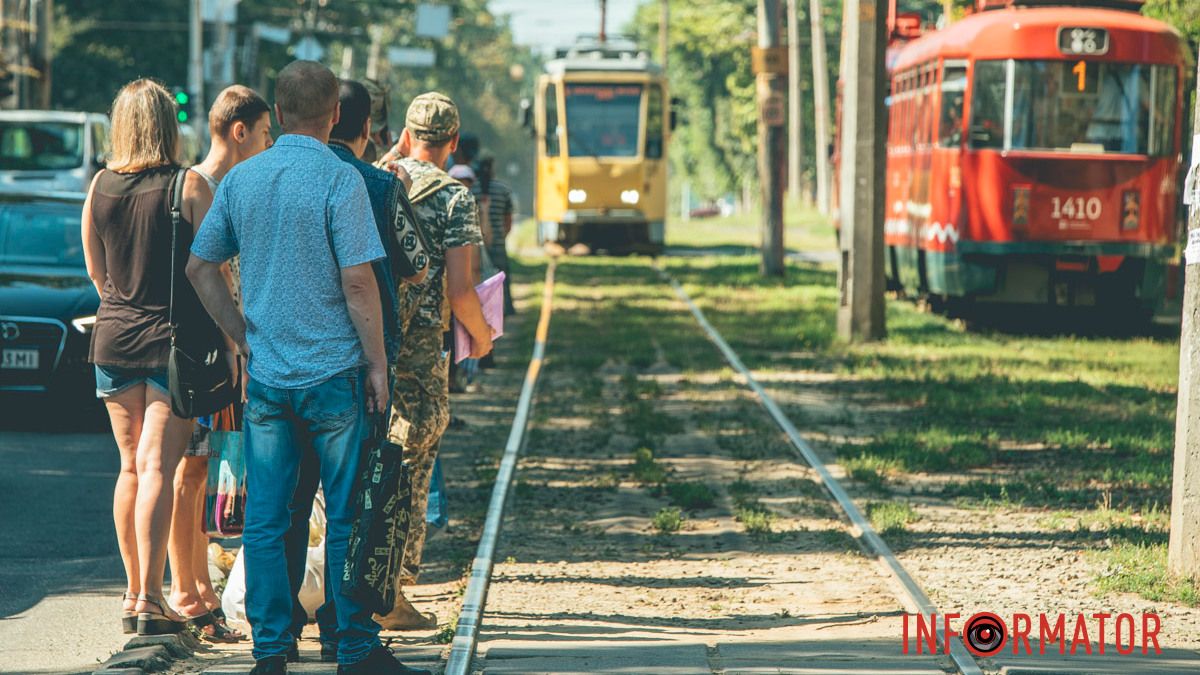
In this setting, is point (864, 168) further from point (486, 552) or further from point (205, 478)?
point (205, 478)

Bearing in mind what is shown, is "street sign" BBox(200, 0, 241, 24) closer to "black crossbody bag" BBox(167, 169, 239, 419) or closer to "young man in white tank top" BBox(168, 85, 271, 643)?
"young man in white tank top" BBox(168, 85, 271, 643)

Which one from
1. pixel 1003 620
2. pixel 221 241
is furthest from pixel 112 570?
pixel 1003 620

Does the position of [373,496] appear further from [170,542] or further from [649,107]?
[649,107]

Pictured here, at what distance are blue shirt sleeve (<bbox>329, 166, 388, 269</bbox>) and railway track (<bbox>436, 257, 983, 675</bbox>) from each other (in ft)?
4.41

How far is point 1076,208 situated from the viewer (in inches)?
691

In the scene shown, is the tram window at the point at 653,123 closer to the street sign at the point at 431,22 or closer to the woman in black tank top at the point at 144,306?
the street sign at the point at 431,22

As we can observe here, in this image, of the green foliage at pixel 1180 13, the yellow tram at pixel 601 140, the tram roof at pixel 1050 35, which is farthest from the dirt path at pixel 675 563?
the yellow tram at pixel 601 140

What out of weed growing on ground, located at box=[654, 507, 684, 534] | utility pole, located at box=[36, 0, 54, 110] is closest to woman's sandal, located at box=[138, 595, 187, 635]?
weed growing on ground, located at box=[654, 507, 684, 534]

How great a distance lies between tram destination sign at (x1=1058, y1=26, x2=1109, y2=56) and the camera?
17.5 metres

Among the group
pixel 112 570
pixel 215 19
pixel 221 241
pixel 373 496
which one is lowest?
pixel 112 570

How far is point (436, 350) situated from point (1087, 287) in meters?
12.6

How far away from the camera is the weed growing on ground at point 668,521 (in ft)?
28.1

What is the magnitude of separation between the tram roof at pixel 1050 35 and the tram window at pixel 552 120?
12.1 metres

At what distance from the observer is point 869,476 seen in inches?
391
